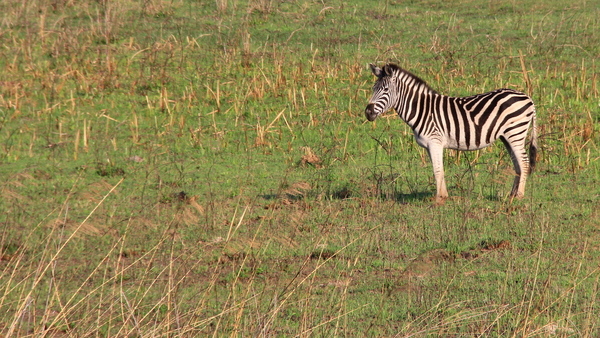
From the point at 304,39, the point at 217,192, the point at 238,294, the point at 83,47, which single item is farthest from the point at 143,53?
the point at 238,294

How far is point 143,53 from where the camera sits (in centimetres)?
1527

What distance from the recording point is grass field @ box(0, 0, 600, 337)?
17.2 ft

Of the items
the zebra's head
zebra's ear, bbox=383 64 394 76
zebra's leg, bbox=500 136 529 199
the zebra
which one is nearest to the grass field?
zebra's leg, bbox=500 136 529 199

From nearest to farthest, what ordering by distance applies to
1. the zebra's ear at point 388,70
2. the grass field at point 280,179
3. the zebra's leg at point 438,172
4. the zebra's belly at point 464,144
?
the grass field at point 280,179, the zebra's leg at point 438,172, the zebra's belly at point 464,144, the zebra's ear at point 388,70

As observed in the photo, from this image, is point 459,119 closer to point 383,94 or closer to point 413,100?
point 413,100

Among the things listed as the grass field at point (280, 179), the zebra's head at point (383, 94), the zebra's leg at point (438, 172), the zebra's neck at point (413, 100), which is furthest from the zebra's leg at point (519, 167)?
the zebra's head at point (383, 94)

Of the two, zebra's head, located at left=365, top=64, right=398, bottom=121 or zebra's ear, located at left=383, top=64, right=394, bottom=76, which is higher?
zebra's ear, located at left=383, top=64, right=394, bottom=76

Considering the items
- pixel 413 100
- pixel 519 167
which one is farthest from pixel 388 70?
pixel 519 167

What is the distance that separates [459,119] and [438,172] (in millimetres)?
650

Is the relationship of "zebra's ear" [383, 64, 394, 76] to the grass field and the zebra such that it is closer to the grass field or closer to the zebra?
the zebra

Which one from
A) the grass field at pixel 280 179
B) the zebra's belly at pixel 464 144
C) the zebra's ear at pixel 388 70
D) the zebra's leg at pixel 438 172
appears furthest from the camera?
the zebra's ear at pixel 388 70

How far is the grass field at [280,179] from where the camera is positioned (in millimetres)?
5230

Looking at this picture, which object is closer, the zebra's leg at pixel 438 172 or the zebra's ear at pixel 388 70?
the zebra's leg at pixel 438 172

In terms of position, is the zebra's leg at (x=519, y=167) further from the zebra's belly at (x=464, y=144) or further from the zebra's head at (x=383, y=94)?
the zebra's head at (x=383, y=94)
